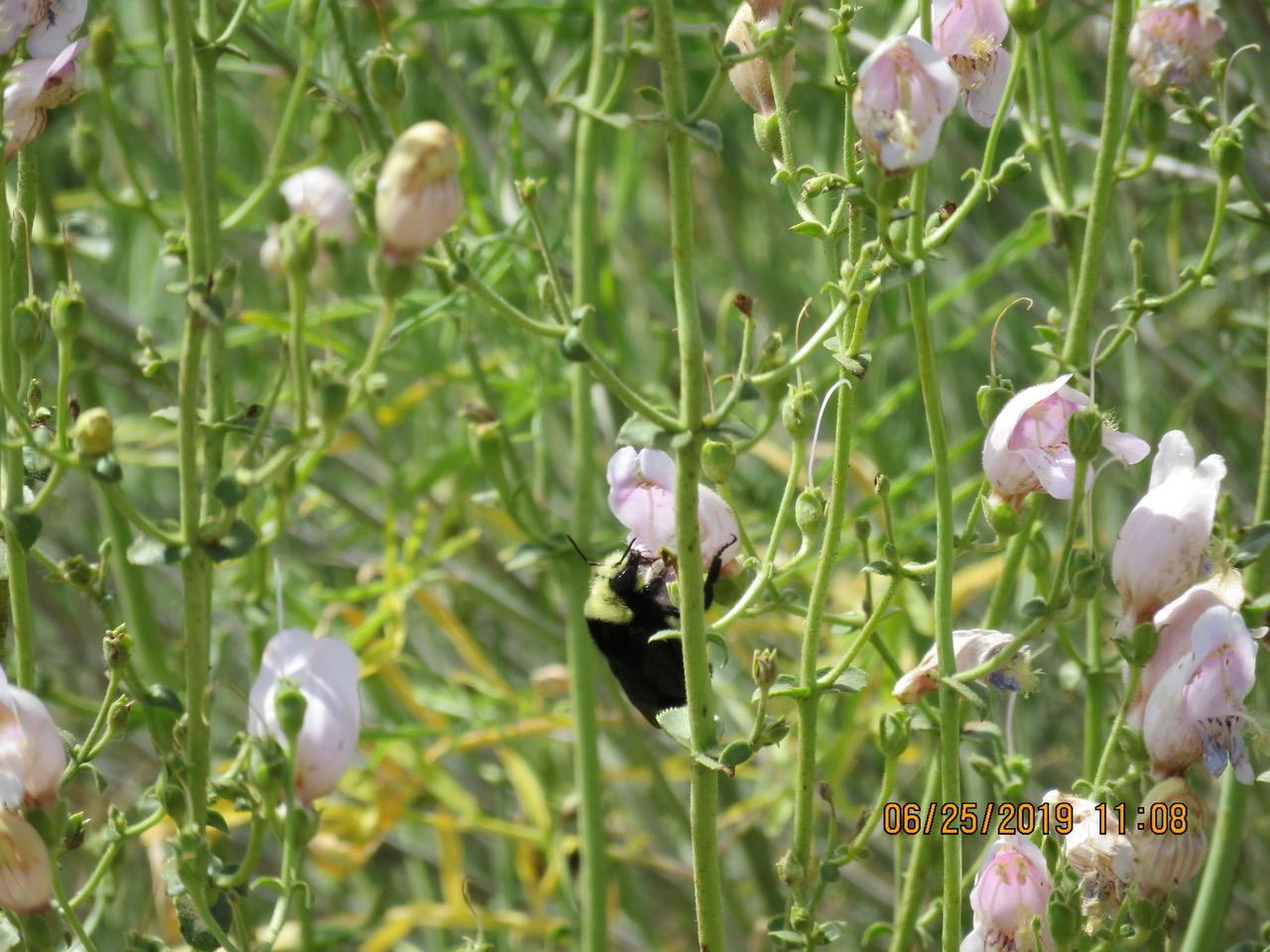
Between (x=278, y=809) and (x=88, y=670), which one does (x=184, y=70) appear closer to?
(x=278, y=809)

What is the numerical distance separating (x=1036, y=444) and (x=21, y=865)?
472 millimetres

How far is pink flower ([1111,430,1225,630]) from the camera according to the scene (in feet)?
2.50

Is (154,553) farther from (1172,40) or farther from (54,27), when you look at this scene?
(1172,40)

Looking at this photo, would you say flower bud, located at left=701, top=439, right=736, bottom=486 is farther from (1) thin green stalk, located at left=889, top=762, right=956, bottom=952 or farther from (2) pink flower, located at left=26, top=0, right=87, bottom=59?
(2) pink flower, located at left=26, top=0, right=87, bottom=59

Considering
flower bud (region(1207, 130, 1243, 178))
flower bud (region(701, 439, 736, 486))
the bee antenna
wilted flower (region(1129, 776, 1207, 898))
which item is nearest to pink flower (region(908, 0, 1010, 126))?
flower bud (region(1207, 130, 1243, 178))

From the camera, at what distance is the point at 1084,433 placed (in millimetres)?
663

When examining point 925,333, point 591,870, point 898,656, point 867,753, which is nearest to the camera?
Result: point 925,333

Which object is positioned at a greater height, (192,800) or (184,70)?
(184,70)

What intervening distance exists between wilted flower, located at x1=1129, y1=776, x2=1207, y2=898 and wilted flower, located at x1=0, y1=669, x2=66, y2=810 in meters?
0.47

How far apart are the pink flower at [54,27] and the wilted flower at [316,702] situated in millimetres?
311

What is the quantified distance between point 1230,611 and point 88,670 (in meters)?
1.61

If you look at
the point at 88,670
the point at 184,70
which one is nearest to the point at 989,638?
the point at 184,70

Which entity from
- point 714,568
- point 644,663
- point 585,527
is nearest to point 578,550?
point 585,527

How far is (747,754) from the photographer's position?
68 centimetres
